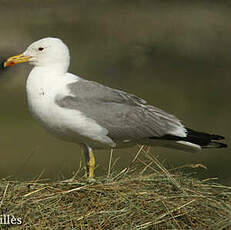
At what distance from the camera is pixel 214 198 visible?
9.31 ft

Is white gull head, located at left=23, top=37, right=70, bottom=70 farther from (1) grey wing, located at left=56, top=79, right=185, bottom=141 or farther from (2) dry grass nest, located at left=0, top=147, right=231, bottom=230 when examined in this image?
(2) dry grass nest, located at left=0, top=147, right=231, bottom=230

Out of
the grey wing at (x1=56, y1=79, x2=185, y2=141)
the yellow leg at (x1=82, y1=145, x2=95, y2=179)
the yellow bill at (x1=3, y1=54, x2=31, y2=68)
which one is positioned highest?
the yellow bill at (x1=3, y1=54, x2=31, y2=68)

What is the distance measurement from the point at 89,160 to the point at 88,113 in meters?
0.31

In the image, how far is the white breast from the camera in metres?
3.29

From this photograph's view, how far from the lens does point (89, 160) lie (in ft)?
11.7

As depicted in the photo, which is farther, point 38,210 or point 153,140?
point 153,140

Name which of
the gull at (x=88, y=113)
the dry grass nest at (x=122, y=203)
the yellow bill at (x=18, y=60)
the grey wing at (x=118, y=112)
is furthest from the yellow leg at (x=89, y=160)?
the yellow bill at (x=18, y=60)

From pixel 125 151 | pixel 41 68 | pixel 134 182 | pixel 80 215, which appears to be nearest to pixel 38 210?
pixel 80 215

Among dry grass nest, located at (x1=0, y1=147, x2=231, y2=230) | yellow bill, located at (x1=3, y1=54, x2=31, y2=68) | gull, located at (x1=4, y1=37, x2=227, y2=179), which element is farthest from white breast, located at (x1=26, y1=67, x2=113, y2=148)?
dry grass nest, located at (x1=0, y1=147, x2=231, y2=230)

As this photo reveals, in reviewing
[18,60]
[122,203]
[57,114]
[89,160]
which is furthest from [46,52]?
[122,203]

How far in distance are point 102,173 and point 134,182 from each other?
1.22 ft

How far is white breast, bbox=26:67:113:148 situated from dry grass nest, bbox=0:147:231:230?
14.0 inches

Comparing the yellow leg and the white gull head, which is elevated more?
the white gull head

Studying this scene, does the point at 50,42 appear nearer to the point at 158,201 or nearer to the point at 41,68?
the point at 41,68
